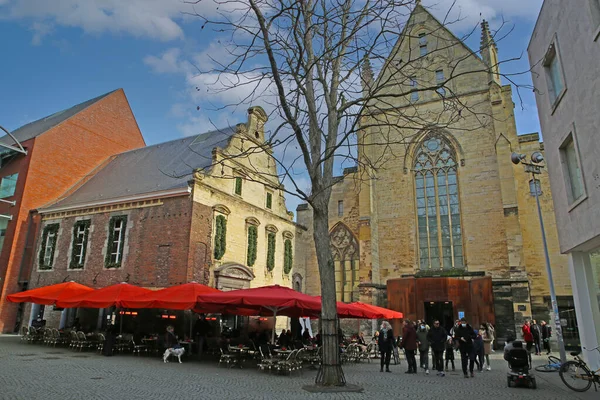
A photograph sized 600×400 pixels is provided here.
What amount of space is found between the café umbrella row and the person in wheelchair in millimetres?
5122

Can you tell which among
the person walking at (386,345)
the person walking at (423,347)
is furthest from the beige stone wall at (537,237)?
the person walking at (386,345)

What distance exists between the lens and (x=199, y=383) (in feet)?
31.2

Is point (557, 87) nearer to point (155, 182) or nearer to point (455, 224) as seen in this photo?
point (455, 224)

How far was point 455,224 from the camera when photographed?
25.8 metres

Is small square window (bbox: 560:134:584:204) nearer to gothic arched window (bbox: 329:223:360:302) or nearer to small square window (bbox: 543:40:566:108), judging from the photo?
small square window (bbox: 543:40:566:108)

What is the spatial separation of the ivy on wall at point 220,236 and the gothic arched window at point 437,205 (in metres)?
12.5

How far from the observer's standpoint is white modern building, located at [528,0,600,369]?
9.09m

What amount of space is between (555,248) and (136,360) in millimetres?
21577

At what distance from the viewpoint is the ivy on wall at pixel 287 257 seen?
2587 centimetres

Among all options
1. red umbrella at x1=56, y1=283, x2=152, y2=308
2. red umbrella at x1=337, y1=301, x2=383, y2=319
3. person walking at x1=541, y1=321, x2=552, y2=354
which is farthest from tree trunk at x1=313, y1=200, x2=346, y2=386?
person walking at x1=541, y1=321, x2=552, y2=354

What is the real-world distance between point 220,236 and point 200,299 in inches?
295

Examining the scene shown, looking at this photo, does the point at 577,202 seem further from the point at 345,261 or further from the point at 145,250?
the point at 345,261

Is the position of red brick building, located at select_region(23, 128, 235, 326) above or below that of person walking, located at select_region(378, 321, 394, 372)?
above

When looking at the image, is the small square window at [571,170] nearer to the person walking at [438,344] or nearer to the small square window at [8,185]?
the person walking at [438,344]
